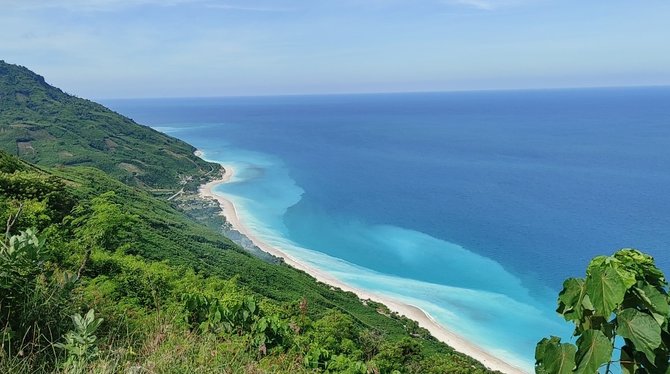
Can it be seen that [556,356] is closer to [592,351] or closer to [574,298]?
[592,351]

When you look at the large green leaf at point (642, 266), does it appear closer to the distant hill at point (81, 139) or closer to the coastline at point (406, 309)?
the coastline at point (406, 309)

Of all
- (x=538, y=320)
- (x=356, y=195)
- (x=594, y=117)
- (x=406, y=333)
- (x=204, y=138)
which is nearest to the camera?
(x=406, y=333)

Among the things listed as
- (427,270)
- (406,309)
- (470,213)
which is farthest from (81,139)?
(406,309)

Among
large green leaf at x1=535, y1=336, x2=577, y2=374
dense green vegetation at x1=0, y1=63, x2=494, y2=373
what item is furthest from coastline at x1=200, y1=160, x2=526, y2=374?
large green leaf at x1=535, y1=336, x2=577, y2=374

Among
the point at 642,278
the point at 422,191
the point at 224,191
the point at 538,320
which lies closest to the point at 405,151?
the point at 422,191

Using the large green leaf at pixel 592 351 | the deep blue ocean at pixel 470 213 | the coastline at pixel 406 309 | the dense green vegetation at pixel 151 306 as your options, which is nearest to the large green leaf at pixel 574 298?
the large green leaf at pixel 592 351

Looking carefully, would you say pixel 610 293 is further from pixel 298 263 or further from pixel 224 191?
pixel 224 191
